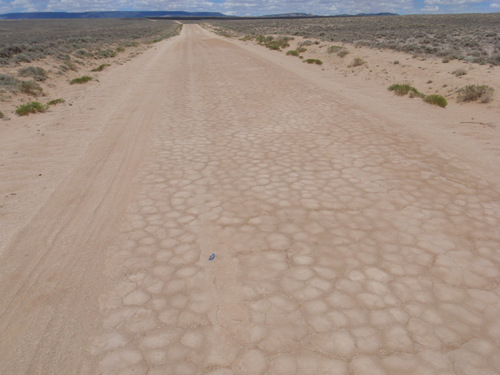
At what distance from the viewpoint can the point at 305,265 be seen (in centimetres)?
357

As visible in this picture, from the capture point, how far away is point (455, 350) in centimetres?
267

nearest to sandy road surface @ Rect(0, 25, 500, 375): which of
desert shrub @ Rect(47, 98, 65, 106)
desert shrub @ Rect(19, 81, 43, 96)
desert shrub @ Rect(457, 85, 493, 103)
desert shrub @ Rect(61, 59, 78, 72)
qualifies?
desert shrub @ Rect(457, 85, 493, 103)

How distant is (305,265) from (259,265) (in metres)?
0.46

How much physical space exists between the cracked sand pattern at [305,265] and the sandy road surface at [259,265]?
0.02m

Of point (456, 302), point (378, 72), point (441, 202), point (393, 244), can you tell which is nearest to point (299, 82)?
point (378, 72)

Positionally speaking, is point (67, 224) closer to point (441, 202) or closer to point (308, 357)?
point (308, 357)

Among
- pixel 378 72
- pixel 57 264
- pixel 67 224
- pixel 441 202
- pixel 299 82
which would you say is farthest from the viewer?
pixel 378 72

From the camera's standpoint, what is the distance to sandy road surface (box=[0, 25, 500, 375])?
268cm

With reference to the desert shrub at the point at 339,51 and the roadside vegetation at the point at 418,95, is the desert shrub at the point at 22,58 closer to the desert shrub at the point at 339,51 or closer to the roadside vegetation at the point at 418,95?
the desert shrub at the point at 339,51

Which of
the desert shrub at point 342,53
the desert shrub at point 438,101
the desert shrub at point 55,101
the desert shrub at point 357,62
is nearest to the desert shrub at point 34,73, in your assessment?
the desert shrub at point 55,101

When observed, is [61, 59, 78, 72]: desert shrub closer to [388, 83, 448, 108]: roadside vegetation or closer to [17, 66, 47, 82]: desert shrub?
[17, 66, 47, 82]: desert shrub

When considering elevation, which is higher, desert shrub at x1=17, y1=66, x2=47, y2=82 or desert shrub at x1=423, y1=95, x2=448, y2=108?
desert shrub at x1=423, y1=95, x2=448, y2=108

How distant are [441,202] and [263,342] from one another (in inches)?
129

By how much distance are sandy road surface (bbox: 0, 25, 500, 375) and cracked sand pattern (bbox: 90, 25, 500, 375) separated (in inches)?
0.6
